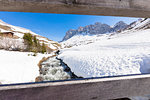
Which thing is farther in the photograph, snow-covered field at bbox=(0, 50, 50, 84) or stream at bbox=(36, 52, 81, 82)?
stream at bbox=(36, 52, 81, 82)

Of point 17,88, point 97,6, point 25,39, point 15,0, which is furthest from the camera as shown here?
point 25,39

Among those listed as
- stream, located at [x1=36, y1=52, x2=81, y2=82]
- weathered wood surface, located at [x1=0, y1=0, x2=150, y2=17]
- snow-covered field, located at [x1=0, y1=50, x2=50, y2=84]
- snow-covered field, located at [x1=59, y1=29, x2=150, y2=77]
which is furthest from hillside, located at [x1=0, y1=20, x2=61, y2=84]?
weathered wood surface, located at [x1=0, y1=0, x2=150, y2=17]

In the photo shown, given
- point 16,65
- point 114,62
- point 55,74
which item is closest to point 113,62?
point 114,62

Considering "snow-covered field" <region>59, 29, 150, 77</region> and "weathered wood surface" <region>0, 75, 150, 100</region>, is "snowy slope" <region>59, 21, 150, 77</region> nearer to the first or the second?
"snow-covered field" <region>59, 29, 150, 77</region>

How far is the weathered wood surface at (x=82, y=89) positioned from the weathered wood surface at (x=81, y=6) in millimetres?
804

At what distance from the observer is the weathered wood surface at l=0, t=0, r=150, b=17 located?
72 centimetres

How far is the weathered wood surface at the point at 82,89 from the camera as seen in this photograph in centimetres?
56

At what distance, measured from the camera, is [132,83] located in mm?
750

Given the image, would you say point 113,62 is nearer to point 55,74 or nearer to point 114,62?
point 114,62

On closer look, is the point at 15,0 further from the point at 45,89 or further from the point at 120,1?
the point at 120,1

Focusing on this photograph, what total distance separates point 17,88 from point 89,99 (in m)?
0.67

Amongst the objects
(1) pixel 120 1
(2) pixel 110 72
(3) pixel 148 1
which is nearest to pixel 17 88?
(1) pixel 120 1

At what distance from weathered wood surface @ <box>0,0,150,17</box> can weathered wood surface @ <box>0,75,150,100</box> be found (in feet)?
2.64

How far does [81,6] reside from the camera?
2.61 ft
